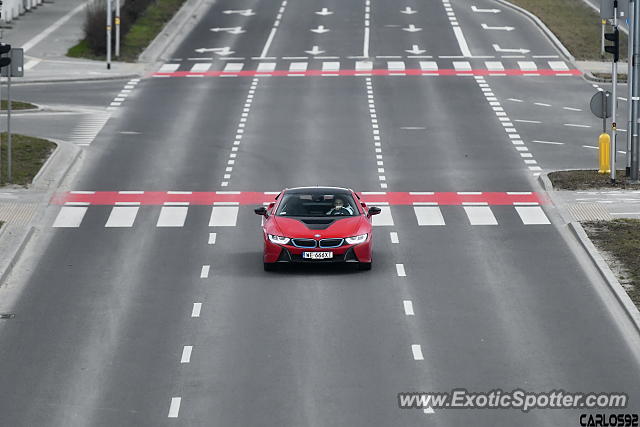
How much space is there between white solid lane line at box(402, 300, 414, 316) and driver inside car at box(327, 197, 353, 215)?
146 inches

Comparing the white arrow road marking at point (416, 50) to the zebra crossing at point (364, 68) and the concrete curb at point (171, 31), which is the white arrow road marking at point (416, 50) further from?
the concrete curb at point (171, 31)

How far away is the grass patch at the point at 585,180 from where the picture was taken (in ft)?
123

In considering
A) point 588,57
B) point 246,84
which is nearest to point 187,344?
point 246,84

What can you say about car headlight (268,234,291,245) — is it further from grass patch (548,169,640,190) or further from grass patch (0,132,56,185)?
grass patch (0,132,56,185)

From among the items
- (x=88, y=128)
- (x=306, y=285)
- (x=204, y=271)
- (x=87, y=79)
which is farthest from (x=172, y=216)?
(x=87, y=79)

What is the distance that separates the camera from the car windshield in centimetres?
2928

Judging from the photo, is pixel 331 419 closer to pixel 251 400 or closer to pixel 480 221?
pixel 251 400

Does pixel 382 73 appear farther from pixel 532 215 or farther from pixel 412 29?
pixel 532 215

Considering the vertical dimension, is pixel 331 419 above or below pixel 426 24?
above

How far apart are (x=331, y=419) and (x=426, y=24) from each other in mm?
54862

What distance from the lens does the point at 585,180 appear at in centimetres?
3844

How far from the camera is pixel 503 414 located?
63.4 feet

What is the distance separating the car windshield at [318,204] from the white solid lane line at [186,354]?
21.9 ft

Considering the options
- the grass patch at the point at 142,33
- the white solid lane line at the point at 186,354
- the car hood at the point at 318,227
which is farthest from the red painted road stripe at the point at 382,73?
the white solid lane line at the point at 186,354
